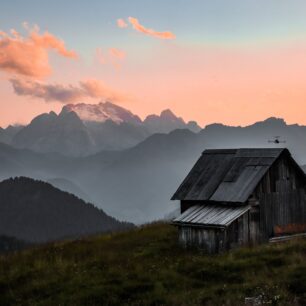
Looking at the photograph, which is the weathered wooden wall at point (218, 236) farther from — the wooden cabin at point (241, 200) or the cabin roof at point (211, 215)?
the cabin roof at point (211, 215)

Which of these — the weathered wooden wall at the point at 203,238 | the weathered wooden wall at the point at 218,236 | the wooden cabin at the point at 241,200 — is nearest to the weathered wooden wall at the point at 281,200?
the wooden cabin at the point at 241,200

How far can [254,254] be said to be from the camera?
75.0 feet

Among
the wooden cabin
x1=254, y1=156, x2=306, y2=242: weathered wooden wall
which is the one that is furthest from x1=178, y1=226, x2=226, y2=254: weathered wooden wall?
x1=254, y1=156, x2=306, y2=242: weathered wooden wall

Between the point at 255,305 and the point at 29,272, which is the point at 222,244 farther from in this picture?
the point at 255,305

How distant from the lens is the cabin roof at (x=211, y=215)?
89.6ft

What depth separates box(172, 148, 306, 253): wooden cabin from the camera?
2775cm

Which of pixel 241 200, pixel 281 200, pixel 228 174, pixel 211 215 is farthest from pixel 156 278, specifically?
pixel 281 200

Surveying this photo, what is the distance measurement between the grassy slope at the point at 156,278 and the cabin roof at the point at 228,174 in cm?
449

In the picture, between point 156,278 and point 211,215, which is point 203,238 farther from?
point 156,278

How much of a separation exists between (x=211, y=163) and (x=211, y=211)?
4.97m

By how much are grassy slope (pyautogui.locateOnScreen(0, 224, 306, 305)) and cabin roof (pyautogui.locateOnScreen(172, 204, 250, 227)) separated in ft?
6.52

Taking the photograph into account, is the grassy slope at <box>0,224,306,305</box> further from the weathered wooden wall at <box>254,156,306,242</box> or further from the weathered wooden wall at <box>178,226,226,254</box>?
the weathered wooden wall at <box>254,156,306,242</box>

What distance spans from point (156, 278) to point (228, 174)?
12844mm

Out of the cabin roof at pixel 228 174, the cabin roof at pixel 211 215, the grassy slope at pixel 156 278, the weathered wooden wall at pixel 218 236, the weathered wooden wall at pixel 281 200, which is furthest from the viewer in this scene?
the weathered wooden wall at pixel 281 200
